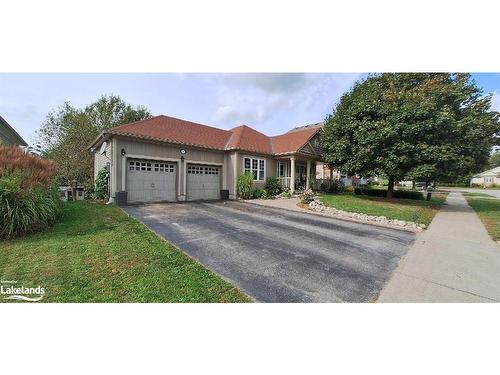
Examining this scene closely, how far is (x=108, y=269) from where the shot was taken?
361 centimetres

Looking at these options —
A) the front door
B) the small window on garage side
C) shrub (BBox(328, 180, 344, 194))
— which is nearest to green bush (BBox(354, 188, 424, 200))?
shrub (BBox(328, 180, 344, 194))

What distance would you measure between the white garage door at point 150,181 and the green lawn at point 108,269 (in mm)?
5787

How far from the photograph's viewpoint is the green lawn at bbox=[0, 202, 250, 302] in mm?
2967

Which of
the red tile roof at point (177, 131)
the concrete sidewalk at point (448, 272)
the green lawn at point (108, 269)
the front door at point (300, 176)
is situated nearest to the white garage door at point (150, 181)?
the red tile roof at point (177, 131)

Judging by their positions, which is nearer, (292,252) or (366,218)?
(292,252)

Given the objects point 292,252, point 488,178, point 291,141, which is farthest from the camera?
point 488,178

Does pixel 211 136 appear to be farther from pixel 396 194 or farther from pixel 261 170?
pixel 396 194

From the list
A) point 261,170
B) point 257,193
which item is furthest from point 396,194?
point 257,193

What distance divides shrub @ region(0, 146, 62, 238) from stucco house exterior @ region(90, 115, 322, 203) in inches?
171

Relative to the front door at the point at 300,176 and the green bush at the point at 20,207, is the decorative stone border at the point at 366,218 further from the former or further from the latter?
the green bush at the point at 20,207

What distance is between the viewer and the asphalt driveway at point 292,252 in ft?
10.9

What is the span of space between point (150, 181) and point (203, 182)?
3135 millimetres
